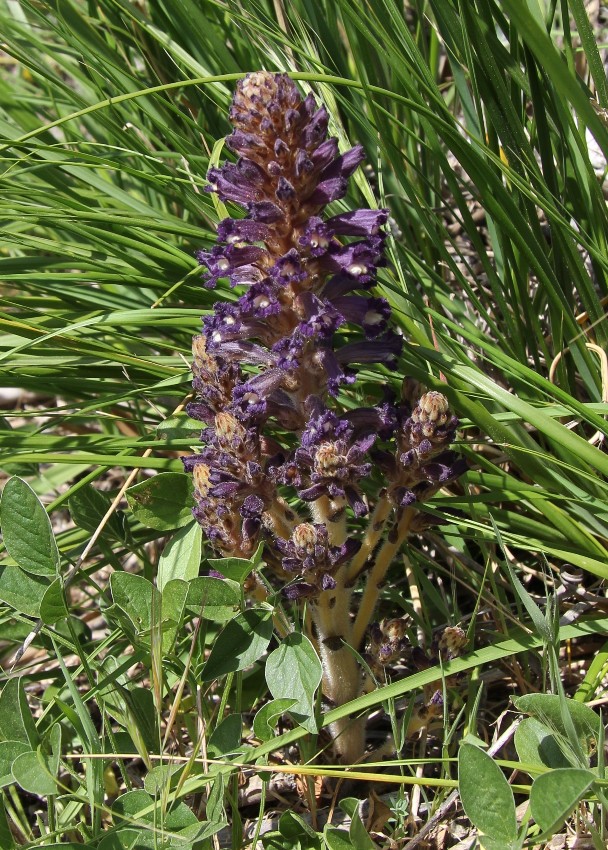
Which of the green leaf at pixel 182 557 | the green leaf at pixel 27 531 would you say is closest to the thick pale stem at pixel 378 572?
the green leaf at pixel 182 557

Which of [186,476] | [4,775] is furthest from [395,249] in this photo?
[4,775]

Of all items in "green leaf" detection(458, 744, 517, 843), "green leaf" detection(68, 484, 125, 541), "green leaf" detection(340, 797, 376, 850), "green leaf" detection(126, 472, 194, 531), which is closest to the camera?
"green leaf" detection(458, 744, 517, 843)

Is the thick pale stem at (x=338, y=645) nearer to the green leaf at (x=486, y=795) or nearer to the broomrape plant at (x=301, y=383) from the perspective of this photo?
the broomrape plant at (x=301, y=383)

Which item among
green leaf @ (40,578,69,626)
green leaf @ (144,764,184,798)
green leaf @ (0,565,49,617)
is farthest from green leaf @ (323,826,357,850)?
green leaf @ (0,565,49,617)

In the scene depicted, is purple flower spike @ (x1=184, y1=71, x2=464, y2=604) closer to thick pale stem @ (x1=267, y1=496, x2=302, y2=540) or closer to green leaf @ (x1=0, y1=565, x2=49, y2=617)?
thick pale stem @ (x1=267, y1=496, x2=302, y2=540)

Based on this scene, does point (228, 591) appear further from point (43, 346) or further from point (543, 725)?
point (43, 346)

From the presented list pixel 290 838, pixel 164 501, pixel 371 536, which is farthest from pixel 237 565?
pixel 290 838
